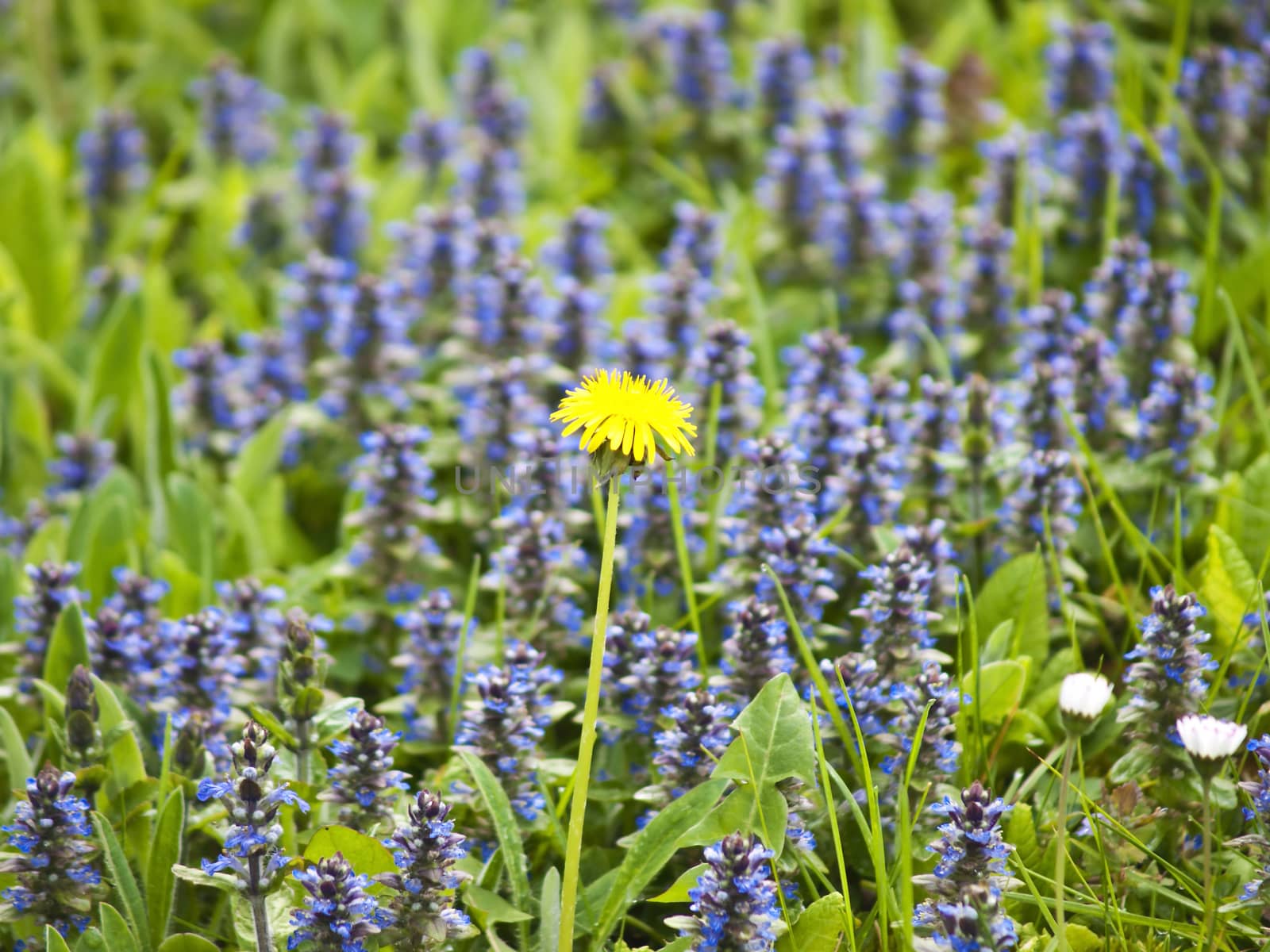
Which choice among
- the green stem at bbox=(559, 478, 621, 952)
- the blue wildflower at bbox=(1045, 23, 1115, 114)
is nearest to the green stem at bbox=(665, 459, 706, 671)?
the green stem at bbox=(559, 478, 621, 952)

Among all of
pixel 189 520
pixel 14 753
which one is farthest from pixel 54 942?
pixel 189 520

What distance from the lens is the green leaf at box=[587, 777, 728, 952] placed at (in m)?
2.50

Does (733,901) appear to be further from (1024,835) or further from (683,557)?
(683,557)

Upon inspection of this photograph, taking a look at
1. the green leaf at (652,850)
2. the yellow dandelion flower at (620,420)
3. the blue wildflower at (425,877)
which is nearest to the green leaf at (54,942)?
the blue wildflower at (425,877)

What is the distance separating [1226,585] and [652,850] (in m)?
1.59

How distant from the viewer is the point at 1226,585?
9.96 feet

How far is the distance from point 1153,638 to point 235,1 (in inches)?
238

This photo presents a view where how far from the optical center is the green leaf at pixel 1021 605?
3139mm

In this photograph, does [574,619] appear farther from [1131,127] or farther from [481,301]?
[1131,127]

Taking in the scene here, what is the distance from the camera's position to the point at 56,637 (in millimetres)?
3033

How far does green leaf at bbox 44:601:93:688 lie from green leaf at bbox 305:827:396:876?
3.00ft

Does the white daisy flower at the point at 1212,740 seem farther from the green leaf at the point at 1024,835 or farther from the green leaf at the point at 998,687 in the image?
the green leaf at the point at 998,687

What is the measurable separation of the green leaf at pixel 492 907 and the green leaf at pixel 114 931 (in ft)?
2.22

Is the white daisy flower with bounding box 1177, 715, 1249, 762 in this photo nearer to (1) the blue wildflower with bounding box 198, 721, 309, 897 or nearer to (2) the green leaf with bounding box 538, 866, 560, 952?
(2) the green leaf with bounding box 538, 866, 560, 952
